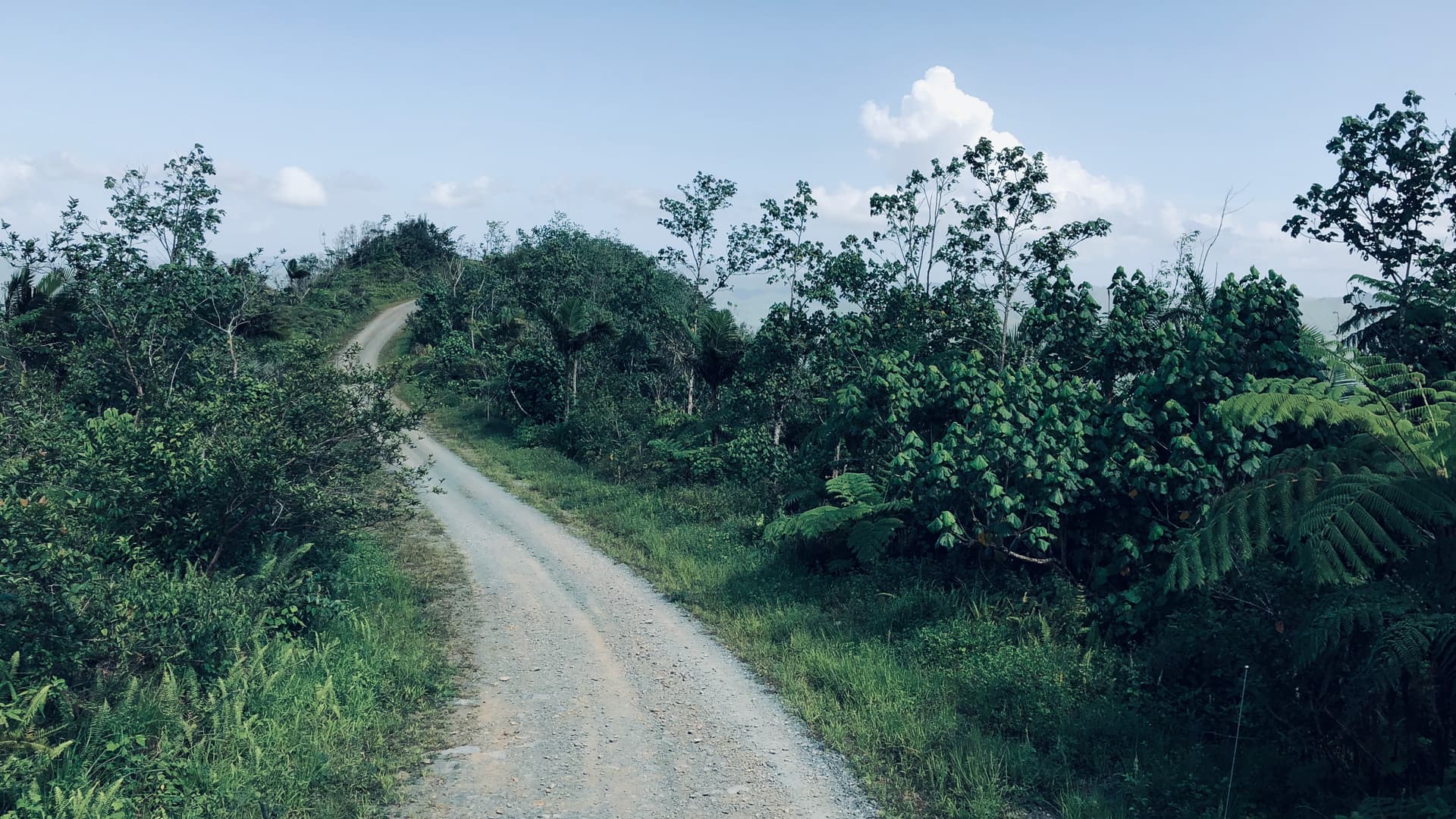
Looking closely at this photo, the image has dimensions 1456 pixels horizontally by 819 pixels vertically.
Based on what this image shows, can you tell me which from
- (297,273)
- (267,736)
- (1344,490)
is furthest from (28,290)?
(297,273)

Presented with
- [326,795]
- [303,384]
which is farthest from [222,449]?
[326,795]

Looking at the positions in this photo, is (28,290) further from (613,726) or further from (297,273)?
(297,273)

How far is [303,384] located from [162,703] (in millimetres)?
4315

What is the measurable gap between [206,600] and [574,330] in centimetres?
1810

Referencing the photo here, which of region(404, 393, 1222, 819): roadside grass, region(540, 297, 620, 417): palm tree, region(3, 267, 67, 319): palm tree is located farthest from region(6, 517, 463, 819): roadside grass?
region(540, 297, 620, 417): palm tree

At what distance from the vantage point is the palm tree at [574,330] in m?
25.2

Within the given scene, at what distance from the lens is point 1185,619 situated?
276 inches

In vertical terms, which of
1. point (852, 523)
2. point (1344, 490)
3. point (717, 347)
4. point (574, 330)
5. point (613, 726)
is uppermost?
point (574, 330)

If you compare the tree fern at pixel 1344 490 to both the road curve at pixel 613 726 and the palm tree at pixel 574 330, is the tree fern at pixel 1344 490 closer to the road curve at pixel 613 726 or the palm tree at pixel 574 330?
the road curve at pixel 613 726

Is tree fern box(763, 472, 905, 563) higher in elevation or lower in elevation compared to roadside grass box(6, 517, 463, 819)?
higher

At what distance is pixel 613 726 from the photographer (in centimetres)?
741

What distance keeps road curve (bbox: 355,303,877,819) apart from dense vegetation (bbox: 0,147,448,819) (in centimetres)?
66

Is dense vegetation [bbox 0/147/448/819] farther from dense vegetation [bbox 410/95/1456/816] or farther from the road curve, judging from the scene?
dense vegetation [bbox 410/95/1456/816]

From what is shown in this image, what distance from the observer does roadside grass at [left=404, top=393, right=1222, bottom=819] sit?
6023 millimetres
